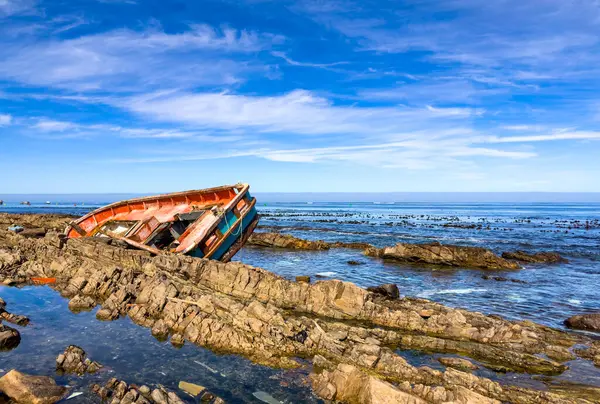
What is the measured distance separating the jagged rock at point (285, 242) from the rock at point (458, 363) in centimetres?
2473

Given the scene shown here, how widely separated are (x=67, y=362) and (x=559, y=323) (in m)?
16.3

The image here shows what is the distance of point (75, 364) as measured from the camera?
9.30 metres

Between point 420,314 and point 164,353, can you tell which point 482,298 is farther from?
point 164,353

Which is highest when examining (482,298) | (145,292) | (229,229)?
(229,229)

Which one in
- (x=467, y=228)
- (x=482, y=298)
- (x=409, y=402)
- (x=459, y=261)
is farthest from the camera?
(x=467, y=228)

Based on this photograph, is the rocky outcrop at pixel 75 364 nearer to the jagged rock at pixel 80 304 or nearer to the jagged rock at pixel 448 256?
the jagged rock at pixel 80 304

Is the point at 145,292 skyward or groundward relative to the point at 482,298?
skyward

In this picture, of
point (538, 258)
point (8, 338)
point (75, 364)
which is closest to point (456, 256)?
point (538, 258)

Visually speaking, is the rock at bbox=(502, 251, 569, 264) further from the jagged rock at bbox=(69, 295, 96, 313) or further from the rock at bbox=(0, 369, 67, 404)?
the rock at bbox=(0, 369, 67, 404)

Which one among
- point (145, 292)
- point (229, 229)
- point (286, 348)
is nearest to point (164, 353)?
point (286, 348)

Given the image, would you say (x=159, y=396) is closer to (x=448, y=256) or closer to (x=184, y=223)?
(x=184, y=223)

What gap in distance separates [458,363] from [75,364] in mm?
9608

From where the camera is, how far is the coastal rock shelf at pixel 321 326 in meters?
8.86

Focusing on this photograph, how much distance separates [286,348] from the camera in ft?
35.7
